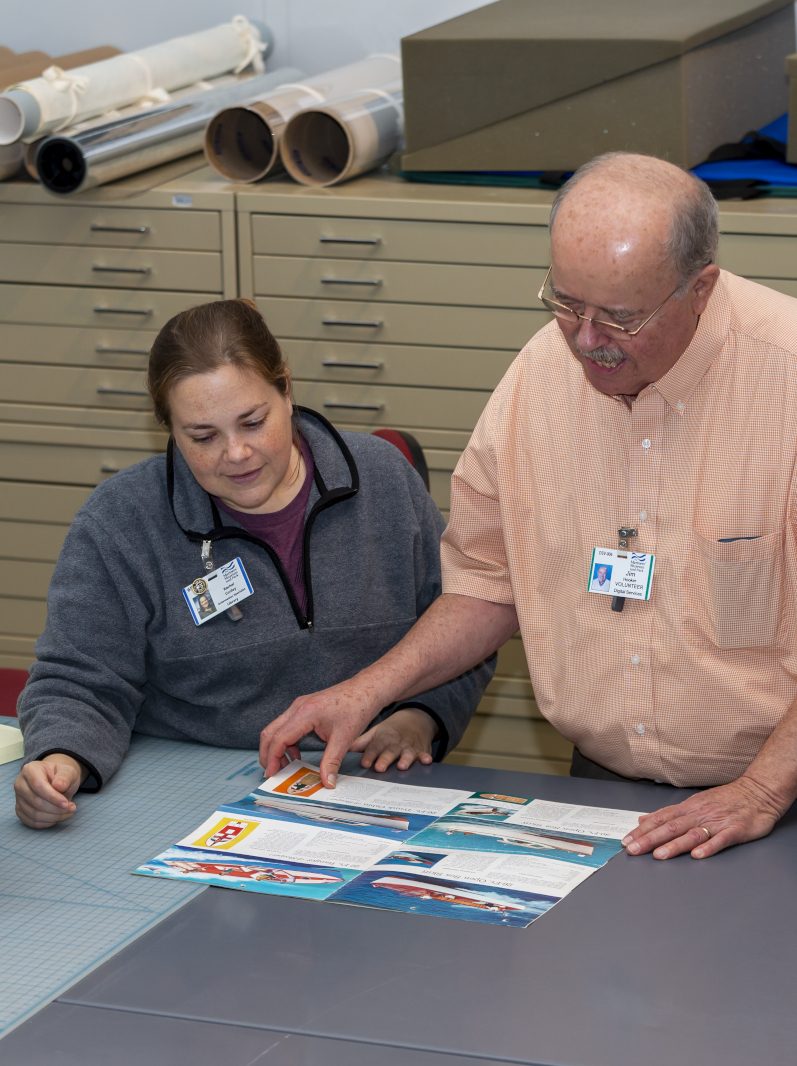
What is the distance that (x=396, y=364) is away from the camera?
11.1 feet

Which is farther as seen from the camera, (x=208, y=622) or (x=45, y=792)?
(x=208, y=622)

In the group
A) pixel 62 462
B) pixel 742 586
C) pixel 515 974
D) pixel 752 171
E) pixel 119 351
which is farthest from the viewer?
pixel 62 462

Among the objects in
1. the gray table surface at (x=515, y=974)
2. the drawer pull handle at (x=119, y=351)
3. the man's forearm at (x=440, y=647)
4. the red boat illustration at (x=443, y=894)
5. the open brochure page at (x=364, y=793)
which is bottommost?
the gray table surface at (x=515, y=974)

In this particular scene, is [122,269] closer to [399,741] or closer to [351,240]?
[351,240]

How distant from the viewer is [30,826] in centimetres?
189

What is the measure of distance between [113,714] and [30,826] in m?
0.24

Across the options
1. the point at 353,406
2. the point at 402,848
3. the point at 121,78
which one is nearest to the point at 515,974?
the point at 402,848

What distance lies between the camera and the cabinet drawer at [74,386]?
138 inches

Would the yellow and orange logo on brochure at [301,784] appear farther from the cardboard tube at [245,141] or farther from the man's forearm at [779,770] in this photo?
the cardboard tube at [245,141]

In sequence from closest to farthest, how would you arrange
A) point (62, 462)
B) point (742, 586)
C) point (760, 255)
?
point (742, 586) < point (760, 255) < point (62, 462)

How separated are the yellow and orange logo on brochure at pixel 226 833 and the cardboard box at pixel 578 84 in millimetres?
1822

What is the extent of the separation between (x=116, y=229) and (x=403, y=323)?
2.22ft

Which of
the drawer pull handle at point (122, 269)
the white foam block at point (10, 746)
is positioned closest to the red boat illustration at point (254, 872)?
the white foam block at point (10, 746)

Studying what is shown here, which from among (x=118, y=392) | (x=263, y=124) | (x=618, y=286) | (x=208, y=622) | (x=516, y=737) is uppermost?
(x=263, y=124)
